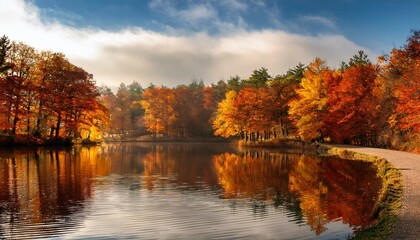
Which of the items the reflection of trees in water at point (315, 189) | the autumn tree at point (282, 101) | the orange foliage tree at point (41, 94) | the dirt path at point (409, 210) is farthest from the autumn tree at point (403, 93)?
the orange foliage tree at point (41, 94)

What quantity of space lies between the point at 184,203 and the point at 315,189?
916cm

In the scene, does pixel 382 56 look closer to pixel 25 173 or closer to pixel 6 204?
pixel 25 173

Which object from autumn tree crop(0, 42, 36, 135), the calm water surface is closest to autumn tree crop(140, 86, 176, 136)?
autumn tree crop(0, 42, 36, 135)

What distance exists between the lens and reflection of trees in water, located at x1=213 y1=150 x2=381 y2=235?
1797cm

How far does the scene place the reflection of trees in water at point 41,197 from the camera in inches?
608

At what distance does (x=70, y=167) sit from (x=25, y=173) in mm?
5579

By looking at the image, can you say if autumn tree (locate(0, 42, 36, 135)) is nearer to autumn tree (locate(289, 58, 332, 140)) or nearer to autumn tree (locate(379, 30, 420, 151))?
autumn tree (locate(289, 58, 332, 140))

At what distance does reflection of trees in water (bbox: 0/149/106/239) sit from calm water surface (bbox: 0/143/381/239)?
0.14ft

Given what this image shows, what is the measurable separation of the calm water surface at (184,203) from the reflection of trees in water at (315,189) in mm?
Answer: 45

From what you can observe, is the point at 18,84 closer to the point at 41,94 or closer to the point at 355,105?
the point at 41,94

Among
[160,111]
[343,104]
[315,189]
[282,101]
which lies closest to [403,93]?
[343,104]

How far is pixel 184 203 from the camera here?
20562 mm

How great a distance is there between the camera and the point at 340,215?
1791 cm

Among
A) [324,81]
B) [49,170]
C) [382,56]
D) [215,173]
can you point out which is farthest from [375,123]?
[49,170]
